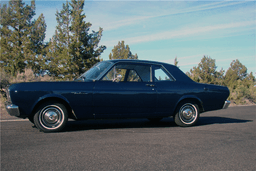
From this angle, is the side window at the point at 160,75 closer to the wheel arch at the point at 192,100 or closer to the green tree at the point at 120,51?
the wheel arch at the point at 192,100

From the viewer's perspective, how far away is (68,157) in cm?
364

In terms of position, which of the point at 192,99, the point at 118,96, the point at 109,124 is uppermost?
the point at 118,96

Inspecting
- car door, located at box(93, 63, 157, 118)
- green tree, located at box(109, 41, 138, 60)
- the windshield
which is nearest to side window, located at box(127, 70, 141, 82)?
car door, located at box(93, 63, 157, 118)

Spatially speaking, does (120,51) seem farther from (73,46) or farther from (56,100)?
(56,100)

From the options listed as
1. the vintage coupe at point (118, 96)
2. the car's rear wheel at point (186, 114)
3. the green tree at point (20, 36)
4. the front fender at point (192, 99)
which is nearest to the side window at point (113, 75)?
the vintage coupe at point (118, 96)

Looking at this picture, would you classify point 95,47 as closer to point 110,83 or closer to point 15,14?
point 15,14

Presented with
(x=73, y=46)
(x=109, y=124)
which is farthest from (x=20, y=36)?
(x=109, y=124)

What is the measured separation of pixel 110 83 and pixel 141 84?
2.63 feet

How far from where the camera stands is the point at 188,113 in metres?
6.62

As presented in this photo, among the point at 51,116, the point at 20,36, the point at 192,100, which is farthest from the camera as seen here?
the point at 20,36

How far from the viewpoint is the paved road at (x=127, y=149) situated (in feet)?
11.0

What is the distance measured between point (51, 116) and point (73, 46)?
24.5 m

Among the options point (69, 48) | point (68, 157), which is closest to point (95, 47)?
point (69, 48)

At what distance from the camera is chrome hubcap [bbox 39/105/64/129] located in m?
5.43
